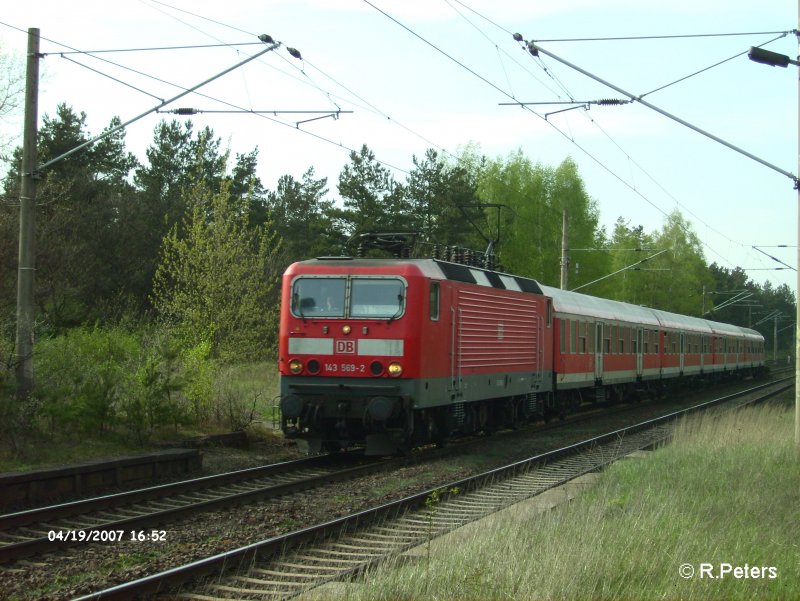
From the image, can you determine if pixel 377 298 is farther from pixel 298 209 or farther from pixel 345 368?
pixel 298 209

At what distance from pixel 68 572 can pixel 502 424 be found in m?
12.8

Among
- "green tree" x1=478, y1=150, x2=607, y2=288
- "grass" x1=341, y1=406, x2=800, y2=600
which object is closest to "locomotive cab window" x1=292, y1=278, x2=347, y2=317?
"grass" x1=341, y1=406, x2=800, y2=600

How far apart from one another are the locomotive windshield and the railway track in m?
2.98

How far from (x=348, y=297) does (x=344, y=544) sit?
6.09 meters

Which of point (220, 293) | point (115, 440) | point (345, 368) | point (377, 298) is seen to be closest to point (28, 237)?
point (115, 440)

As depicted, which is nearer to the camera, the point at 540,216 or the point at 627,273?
the point at 540,216

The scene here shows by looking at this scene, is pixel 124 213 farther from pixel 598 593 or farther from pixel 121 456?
pixel 598 593

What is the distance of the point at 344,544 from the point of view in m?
9.10

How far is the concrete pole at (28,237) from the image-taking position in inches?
538

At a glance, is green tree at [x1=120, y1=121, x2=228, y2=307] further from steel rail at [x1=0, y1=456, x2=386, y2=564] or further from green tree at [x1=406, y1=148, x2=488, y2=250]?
steel rail at [x1=0, y1=456, x2=386, y2=564]

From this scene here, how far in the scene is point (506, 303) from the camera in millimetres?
18562

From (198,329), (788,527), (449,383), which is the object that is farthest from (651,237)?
(788,527)

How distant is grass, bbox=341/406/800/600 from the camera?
651 cm

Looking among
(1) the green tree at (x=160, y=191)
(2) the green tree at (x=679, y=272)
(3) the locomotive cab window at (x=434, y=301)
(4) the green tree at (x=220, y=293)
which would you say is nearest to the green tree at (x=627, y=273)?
(2) the green tree at (x=679, y=272)
